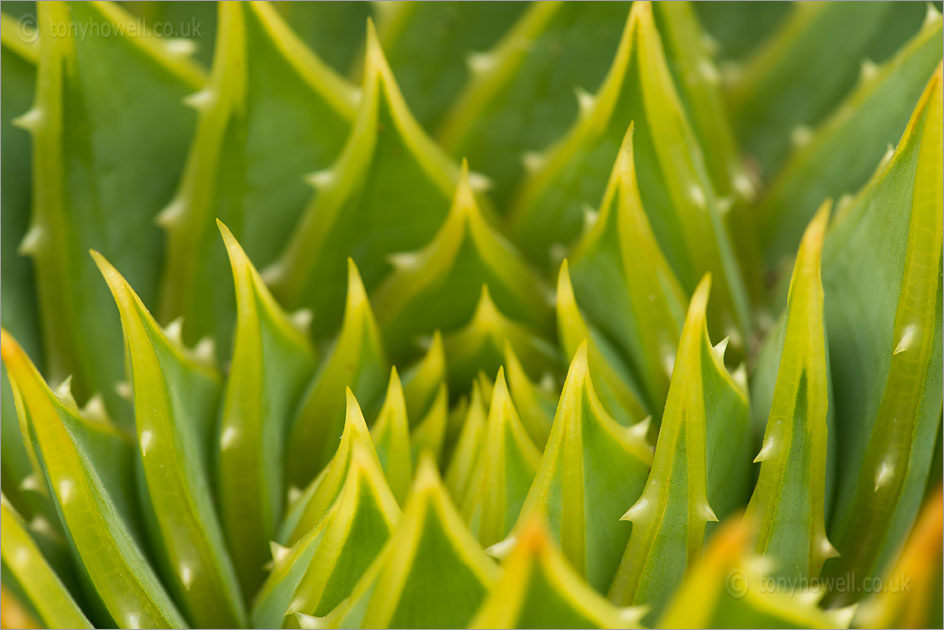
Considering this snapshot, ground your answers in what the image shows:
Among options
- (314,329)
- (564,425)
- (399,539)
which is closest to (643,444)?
(564,425)

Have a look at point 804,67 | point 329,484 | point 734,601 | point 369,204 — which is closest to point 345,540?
point 329,484

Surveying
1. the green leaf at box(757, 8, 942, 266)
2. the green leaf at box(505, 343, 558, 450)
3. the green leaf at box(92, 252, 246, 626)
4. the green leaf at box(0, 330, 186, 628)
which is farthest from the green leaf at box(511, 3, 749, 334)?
the green leaf at box(0, 330, 186, 628)

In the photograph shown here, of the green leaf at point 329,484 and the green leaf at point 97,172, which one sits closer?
the green leaf at point 329,484

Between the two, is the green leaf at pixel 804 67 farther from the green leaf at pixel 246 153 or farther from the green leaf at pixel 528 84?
the green leaf at pixel 246 153

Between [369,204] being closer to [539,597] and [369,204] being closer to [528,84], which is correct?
[528,84]

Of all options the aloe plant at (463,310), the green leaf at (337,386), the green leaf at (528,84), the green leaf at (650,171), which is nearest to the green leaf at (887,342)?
the aloe plant at (463,310)

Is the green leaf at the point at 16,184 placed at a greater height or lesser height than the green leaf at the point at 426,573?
greater
